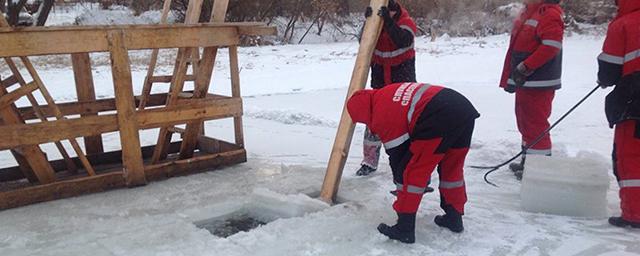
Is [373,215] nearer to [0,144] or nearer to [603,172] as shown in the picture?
[603,172]

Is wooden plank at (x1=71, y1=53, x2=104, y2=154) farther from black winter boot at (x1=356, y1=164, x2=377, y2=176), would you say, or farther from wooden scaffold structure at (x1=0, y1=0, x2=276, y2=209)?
black winter boot at (x1=356, y1=164, x2=377, y2=176)

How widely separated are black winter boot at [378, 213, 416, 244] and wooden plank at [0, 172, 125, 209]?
8.83 ft

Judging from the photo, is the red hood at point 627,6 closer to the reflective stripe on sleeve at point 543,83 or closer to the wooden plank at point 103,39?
the reflective stripe on sleeve at point 543,83

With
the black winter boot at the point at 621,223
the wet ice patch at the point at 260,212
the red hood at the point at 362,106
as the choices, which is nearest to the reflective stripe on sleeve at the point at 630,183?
the black winter boot at the point at 621,223

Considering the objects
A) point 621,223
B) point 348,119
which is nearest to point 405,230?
point 348,119

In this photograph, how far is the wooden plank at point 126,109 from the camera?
4777 mm

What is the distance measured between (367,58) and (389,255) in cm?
177

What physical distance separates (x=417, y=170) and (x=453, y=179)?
0.43 m

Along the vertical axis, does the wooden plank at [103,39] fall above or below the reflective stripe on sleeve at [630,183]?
above

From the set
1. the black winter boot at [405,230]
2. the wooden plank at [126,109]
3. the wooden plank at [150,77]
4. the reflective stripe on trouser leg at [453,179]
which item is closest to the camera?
the black winter boot at [405,230]

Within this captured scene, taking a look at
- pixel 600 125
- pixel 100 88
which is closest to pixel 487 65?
pixel 600 125

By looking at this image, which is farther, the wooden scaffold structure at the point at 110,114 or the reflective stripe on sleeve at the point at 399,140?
the wooden scaffold structure at the point at 110,114

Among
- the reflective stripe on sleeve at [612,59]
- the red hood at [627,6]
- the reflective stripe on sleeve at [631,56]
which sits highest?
the red hood at [627,6]

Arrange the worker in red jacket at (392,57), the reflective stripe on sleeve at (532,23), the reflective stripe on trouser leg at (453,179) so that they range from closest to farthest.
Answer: the reflective stripe on trouser leg at (453,179), the worker in red jacket at (392,57), the reflective stripe on sleeve at (532,23)
